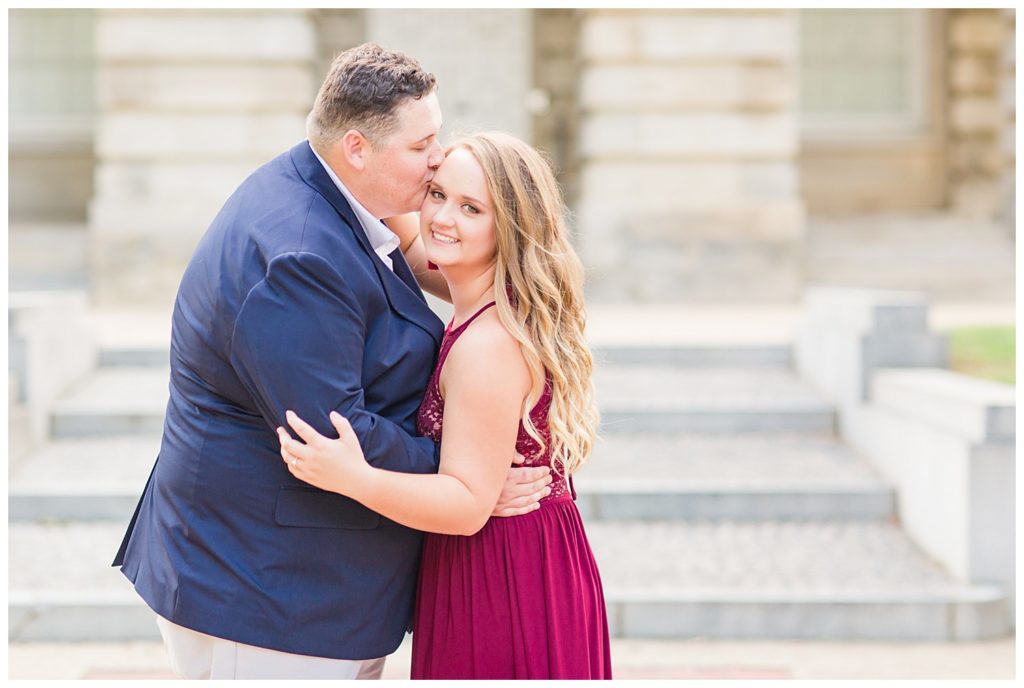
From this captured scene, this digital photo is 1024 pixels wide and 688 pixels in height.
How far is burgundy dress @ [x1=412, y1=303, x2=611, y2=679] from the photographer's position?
2.92 metres

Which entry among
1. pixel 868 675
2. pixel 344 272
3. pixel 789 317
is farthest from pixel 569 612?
pixel 789 317

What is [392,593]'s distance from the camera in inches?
113

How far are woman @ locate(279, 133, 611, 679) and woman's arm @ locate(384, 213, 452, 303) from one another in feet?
1.60

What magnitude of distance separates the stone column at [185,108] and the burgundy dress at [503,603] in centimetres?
1030

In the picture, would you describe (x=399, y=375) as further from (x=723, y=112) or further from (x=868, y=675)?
(x=723, y=112)

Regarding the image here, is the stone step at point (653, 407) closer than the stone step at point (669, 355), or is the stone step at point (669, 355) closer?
the stone step at point (653, 407)

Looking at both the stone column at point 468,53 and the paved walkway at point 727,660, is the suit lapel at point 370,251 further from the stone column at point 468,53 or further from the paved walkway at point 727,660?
the stone column at point 468,53

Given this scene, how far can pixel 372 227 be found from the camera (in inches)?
110

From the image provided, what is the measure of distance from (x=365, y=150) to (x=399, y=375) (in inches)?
21.8

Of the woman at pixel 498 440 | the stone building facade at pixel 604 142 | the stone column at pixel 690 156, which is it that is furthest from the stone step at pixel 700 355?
the woman at pixel 498 440

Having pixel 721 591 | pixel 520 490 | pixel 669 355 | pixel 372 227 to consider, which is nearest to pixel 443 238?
pixel 372 227

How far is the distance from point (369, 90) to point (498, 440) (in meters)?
0.89

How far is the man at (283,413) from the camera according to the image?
8.50ft

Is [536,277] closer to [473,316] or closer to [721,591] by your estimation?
[473,316]
